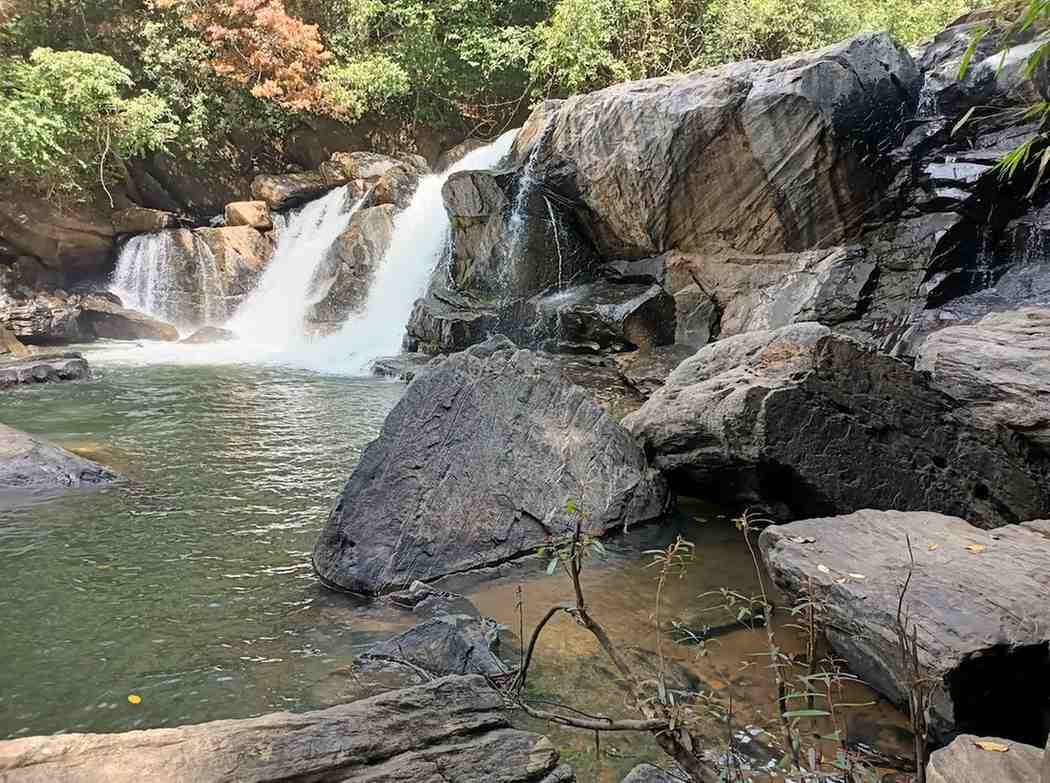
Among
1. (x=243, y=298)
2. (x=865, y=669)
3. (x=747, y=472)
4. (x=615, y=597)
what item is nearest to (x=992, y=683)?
(x=865, y=669)

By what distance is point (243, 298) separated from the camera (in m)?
17.3

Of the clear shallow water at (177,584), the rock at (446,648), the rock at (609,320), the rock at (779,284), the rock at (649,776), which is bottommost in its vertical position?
the clear shallow water at (177,584)

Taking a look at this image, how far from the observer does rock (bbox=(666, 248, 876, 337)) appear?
34.4 ft

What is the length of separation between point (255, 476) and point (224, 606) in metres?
→ 2.58

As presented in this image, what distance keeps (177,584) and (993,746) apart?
4175 millimetres

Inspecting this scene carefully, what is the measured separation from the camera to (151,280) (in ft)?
55.9

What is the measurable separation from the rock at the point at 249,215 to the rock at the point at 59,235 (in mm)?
2678

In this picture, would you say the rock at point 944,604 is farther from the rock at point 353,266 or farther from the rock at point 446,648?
the rock at point 353,266

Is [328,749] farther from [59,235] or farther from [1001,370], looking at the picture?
[59,235]

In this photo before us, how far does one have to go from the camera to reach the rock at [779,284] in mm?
10492

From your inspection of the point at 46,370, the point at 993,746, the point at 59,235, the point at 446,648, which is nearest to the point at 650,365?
the point at 446,648

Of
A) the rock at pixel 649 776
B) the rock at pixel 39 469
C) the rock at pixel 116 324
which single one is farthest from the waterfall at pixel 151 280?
the rock at pixel 649 776

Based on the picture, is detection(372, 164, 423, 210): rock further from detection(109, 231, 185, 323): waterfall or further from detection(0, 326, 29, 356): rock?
detection(0, 326, 29, 356): rock

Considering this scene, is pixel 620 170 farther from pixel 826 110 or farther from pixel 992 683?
pixel 992 683
